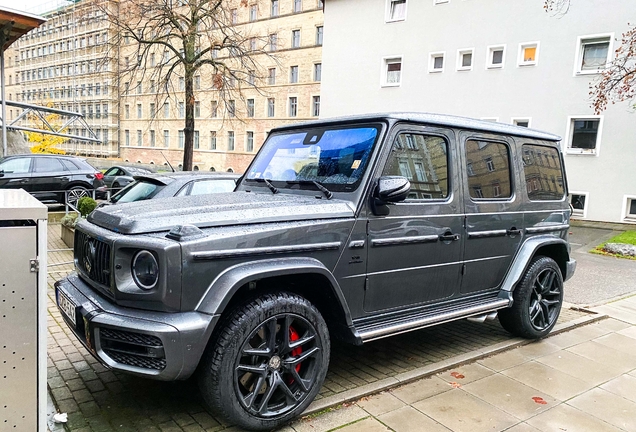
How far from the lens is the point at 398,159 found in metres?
3.62

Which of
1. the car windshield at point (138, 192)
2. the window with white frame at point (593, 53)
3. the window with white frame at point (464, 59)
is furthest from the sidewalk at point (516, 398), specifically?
the window with white frame at point (464, 59)

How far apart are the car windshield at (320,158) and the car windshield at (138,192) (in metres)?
2.93

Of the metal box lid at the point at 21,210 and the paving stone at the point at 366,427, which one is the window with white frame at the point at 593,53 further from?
the metal box lid at the point at 21,210

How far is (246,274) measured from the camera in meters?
2.73

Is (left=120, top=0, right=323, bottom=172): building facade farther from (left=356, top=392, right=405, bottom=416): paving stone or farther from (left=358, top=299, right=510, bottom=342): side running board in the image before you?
(left=356, top=392, right=405, bottom=416): paving stone

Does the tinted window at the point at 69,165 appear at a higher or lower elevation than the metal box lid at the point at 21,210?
lower

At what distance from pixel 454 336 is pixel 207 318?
10.7 feet

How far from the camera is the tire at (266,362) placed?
273cm

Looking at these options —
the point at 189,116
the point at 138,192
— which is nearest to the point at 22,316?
the point at 138,192

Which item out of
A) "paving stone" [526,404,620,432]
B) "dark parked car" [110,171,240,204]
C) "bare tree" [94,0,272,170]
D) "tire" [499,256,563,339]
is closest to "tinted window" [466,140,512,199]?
"tire" [499,256,563,339]

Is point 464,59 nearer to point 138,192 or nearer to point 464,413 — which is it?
point 138,192

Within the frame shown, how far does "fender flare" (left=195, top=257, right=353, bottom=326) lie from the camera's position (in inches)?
104

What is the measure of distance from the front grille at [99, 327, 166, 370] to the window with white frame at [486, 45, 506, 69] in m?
21.0

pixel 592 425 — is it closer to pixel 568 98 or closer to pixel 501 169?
pixel 501 169
